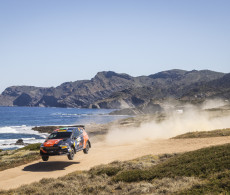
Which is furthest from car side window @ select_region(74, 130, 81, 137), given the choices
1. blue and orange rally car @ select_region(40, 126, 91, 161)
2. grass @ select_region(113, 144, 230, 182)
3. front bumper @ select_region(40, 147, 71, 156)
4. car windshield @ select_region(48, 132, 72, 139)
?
grass @ select_region(113, 144, 230, 182)

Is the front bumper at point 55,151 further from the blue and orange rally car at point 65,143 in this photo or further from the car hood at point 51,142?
the car hood at point 51,142

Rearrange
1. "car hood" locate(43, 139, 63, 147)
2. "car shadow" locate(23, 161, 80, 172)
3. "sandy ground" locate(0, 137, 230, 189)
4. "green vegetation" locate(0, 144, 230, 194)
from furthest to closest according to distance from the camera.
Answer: "car shadow" locate(23, 161, 80, 172) → "car hood" locate(43, 139, 63, 147) → "sandy ground" locate(0, 137, 230, 189) → "green vegetation" locate(0, 144, 230, 194)

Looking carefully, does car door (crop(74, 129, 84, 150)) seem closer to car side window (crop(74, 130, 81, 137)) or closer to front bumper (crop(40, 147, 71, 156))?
car side window (crop(74, 130, 81, 137))

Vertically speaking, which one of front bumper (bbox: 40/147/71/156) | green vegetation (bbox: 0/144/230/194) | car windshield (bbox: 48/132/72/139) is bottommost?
green vegetation (bbox: 0/144/230/194)

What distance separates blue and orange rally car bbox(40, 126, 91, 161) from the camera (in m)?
17.8

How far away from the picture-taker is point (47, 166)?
1961 cm

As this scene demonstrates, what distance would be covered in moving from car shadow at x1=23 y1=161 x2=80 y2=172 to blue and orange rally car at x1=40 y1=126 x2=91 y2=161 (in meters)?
0.70

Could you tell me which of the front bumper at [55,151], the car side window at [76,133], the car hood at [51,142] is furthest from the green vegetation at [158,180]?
the car side window at [76,133]

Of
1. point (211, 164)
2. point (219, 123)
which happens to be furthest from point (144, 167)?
point (219, 123)

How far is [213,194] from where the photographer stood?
29.0 feet

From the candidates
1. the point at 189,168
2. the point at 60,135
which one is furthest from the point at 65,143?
the point at 189,168

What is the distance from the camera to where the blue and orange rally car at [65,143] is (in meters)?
17.8

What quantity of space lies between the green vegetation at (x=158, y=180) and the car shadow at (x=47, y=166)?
3.72 meters

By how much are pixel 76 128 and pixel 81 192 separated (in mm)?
8408
